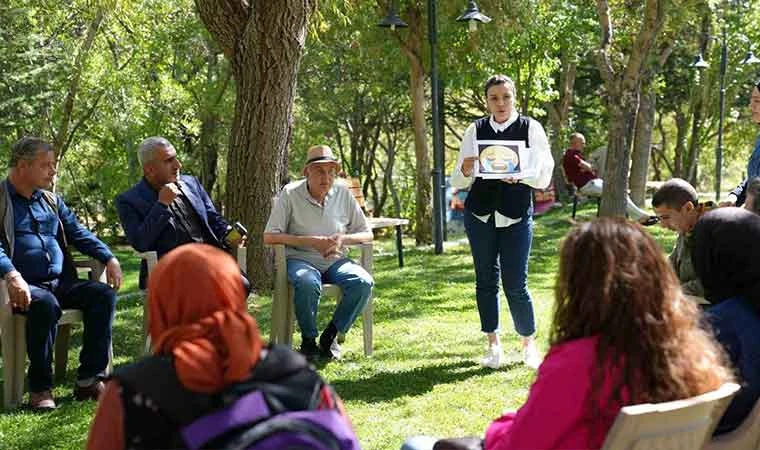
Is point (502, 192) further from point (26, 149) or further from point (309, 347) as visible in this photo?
point (26, 149)

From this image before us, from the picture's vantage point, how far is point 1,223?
545cm

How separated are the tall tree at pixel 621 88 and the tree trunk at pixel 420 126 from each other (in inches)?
105

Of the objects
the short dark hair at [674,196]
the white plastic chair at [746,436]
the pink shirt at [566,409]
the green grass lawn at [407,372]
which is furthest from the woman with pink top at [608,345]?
the short dark hair at [674,196]

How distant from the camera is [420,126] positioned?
14258mm

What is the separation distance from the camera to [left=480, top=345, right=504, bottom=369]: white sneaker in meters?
6.05

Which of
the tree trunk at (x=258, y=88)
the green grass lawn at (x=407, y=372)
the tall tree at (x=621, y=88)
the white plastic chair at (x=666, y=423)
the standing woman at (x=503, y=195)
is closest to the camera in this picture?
the white plastic chair at (x=666, y=423)

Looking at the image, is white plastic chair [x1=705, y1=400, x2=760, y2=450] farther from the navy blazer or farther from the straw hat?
the navy blazer

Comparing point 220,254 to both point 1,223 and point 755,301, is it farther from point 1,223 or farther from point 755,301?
point 1,223

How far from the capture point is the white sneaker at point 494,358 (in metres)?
6.05

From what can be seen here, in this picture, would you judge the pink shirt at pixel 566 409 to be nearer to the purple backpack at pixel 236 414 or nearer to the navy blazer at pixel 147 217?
the purple backpack at pixel 236 414

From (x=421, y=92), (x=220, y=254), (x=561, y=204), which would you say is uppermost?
(x=421, y=92)

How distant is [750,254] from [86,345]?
391 centimetres

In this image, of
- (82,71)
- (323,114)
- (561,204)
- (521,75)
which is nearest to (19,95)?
(82,71)

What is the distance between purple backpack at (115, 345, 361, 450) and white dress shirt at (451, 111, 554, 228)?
3.73 metres
